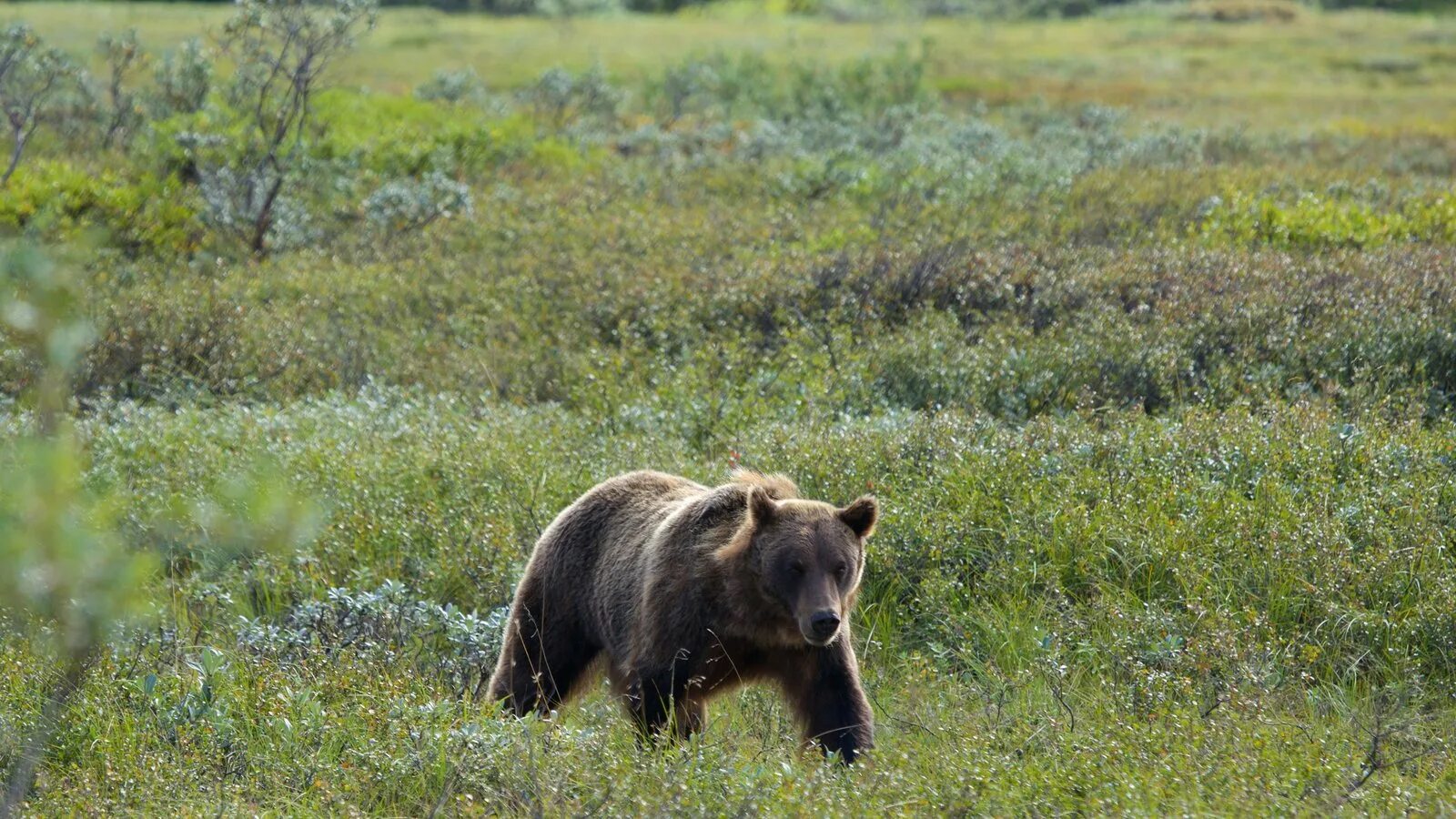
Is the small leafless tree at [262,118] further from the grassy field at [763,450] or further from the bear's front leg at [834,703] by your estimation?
the bear's front leg at [834,703]

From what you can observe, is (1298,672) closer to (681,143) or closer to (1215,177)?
(1215,177)

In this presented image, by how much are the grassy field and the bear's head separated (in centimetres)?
53

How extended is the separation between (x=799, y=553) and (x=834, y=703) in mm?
541

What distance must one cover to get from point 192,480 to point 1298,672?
595 cm

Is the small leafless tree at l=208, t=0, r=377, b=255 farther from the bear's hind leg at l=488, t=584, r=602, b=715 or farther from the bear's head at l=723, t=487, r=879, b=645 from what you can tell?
the bear's head at l=723, t=487, r=879, b=645

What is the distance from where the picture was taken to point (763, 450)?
311 inches

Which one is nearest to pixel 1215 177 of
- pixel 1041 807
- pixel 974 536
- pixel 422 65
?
pixel 974 536

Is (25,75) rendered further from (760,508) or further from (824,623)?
(824,623)

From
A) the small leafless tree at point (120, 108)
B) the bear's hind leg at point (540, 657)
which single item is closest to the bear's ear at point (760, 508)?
the bear's hind leg at point (540, 657)

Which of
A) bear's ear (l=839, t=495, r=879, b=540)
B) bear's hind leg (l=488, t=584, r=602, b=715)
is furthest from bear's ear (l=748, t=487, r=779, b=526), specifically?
bear's hind leg (l=488, t=584, r=602, b=715)

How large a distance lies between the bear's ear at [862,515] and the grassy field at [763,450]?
761mm

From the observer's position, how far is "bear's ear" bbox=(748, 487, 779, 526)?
16.0 feet

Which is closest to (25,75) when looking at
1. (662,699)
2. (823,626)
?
(662,699)

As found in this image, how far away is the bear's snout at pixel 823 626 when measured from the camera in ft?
15.0
